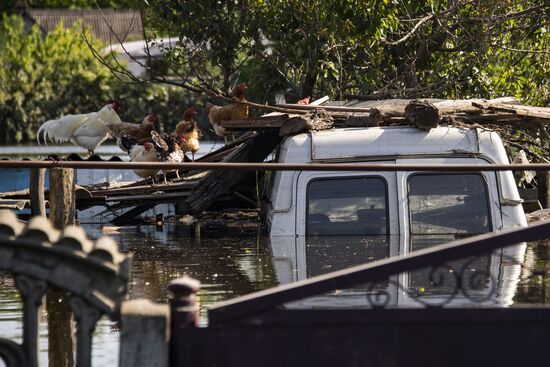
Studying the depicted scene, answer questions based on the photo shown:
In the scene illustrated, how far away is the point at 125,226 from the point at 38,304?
5672 millimetres

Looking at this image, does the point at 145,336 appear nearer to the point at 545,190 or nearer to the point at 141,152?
the point at 545,190

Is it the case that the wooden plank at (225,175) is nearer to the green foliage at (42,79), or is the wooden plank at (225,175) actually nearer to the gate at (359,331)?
the gate at (359,331)

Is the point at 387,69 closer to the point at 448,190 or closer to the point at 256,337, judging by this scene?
the point at 448,190

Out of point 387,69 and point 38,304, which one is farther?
point 387,69

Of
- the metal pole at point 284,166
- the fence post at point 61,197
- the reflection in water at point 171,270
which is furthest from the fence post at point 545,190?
the fence post at point 61,197

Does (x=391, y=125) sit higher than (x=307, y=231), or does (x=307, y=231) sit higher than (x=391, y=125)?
(x=391, y=125)

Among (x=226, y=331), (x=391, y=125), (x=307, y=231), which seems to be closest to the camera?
(x=226, y=331)

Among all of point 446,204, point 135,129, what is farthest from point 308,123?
point 135,129

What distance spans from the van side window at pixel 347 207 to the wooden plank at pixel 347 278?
132 inches

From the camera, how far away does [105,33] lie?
60594 mm

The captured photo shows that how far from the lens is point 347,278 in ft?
13.9

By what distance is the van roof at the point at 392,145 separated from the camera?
25.5 feet

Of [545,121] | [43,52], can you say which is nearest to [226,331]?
[545,121]

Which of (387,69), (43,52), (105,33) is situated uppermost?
(105,33)
